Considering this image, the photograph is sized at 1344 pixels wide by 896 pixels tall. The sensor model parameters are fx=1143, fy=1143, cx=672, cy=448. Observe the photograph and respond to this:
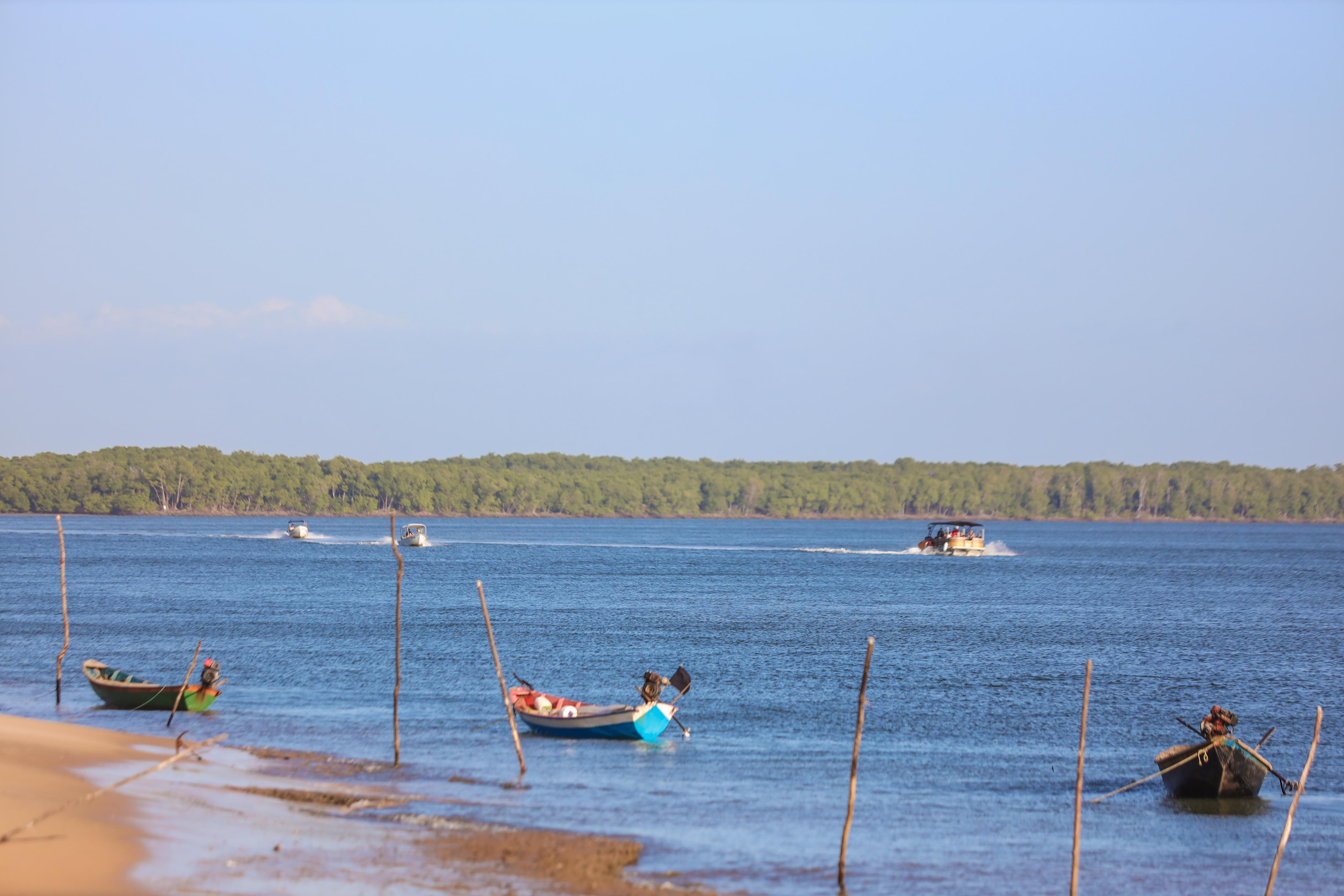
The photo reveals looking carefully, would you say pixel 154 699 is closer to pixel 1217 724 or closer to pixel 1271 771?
pixel 1217 724

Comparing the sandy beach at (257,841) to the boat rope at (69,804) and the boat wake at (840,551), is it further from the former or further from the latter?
the boat wake at (840,551)

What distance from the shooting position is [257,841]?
1891cm

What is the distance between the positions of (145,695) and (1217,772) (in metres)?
27.2

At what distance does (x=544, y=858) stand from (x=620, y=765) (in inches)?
320

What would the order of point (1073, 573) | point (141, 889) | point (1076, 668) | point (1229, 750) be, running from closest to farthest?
point (141, 889) → point (1229, 750) → point (1076, 668) → point (1073, 573)

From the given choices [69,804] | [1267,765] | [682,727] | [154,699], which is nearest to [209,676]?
[154,699]

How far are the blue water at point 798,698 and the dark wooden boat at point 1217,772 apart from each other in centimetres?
48

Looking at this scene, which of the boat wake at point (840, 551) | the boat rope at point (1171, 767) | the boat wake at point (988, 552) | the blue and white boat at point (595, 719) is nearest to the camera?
the boat rope at point (1171, 767)

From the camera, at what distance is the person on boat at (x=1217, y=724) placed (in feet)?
81.2

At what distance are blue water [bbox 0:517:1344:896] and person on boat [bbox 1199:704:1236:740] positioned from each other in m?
1.52

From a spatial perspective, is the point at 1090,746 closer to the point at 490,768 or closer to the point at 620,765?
the point at 620,765

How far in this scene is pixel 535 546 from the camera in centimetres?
14988

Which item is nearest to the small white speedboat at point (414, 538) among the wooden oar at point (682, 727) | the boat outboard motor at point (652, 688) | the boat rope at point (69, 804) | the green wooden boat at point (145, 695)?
the green wooden boat at point (145, 695)

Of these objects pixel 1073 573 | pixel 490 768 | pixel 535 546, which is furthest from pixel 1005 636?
pixel 535 546
